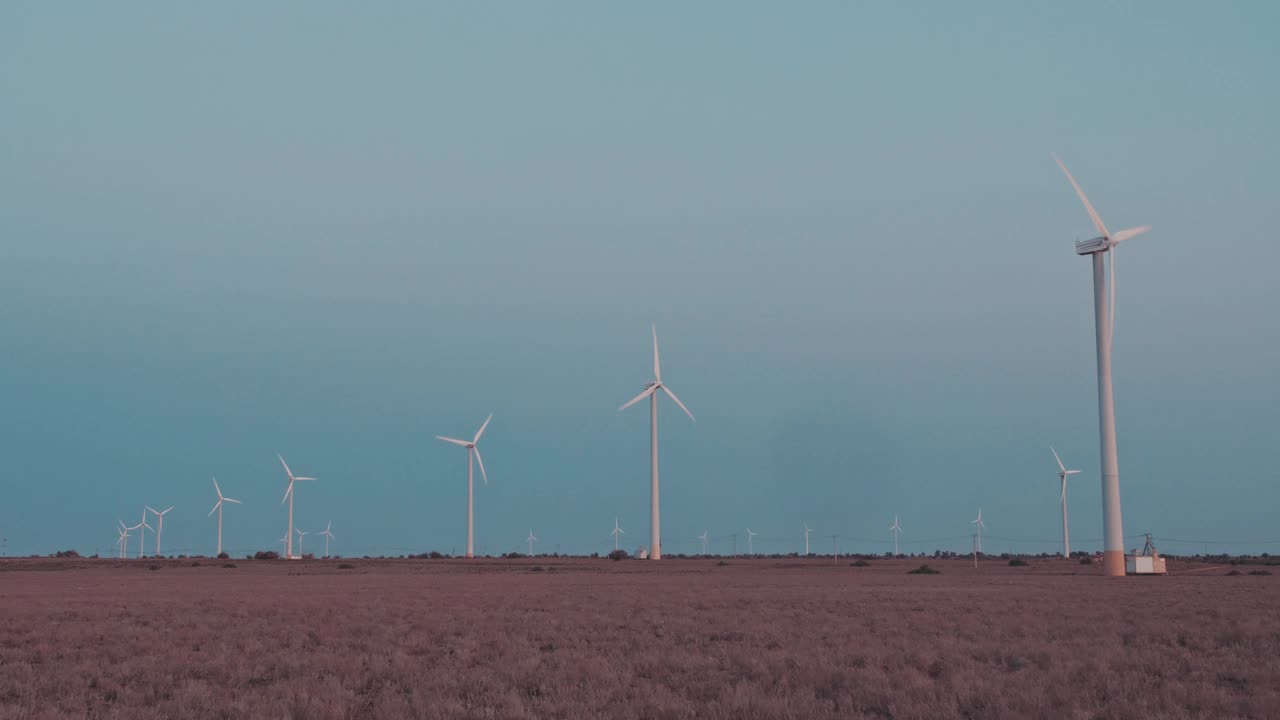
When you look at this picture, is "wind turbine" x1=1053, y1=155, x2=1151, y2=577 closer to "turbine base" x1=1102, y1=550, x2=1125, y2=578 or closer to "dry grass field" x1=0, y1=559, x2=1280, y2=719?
"turbine base" x1=1102, y1=550, x2=1125, y2=578

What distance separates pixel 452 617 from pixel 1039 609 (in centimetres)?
2021

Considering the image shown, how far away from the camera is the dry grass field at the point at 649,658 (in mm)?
19141

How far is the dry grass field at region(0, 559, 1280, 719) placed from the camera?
62.8 ft

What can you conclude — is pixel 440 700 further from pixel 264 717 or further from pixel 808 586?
pixel 808 586

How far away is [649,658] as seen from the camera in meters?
25.3

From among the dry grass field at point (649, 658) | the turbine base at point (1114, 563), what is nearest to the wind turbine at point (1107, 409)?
the turbine base at point (1114, 563)

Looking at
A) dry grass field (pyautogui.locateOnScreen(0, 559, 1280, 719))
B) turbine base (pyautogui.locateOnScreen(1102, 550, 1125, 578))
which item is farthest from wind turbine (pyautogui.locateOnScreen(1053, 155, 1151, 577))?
dry grass field (pyautogui.locateOnScreen(0, 559, 1280, 719))

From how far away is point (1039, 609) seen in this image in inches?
1615

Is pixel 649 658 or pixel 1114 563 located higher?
pixel 649 658

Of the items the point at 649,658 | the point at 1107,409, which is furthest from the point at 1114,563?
the point at 649,658

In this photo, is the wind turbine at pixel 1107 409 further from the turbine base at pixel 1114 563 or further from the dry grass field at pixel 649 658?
the dry grass field at pixel 649 658

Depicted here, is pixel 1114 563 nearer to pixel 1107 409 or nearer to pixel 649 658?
pixel 1107 409

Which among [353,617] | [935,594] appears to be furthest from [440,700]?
[935,594]

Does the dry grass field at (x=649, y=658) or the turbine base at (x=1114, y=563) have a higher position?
the dry grass field at (x=649, y=658)
